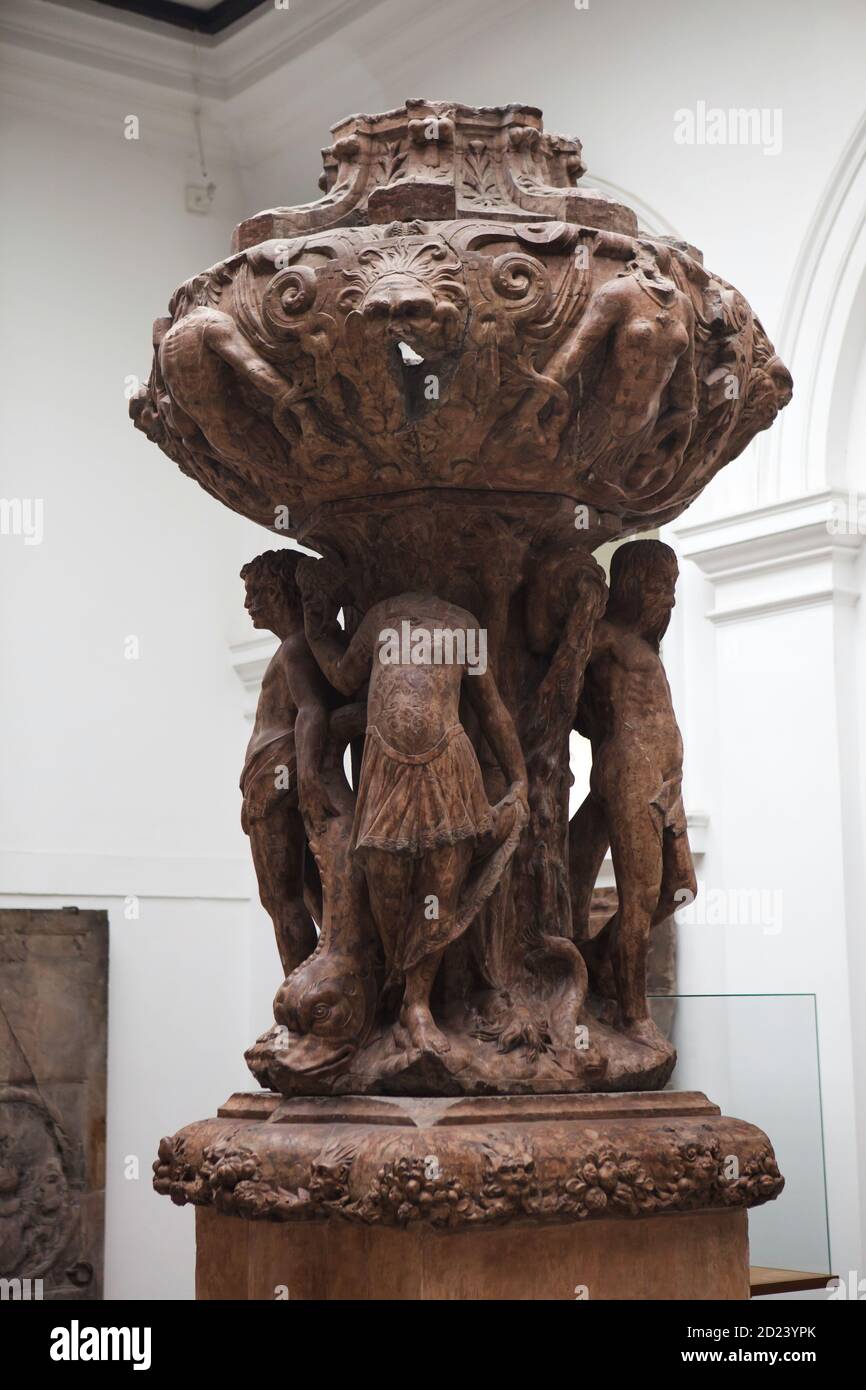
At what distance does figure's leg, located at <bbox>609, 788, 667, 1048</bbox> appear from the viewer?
11.9ft

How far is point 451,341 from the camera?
10.3 ft

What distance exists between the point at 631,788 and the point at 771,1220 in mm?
2752

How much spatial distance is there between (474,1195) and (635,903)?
885mm

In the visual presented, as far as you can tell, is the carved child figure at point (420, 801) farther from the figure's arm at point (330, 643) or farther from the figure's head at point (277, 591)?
the figure's head at point (277, 591)

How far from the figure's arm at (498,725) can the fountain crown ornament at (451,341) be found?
1.36 feet

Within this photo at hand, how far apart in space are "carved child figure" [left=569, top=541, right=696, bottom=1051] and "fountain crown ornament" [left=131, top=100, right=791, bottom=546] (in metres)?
0.24

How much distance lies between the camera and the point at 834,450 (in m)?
6.50

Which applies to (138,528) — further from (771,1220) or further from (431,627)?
(431,627)

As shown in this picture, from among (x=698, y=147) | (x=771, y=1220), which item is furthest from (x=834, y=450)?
(x=771, y=1220)

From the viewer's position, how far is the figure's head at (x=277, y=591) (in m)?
3.85

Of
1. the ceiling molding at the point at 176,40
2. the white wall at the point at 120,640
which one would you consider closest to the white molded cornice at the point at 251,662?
the white wall at the point at 120,640

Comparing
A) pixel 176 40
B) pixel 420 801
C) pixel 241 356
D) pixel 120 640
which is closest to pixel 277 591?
pixel 241 356

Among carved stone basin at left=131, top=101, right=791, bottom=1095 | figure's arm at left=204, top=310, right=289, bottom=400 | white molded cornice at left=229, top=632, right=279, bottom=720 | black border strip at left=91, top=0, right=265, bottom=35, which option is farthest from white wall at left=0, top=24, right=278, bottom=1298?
figure's arm at left=204, top=310, right=289, bottom=400

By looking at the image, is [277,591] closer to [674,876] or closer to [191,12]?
[674,876]
